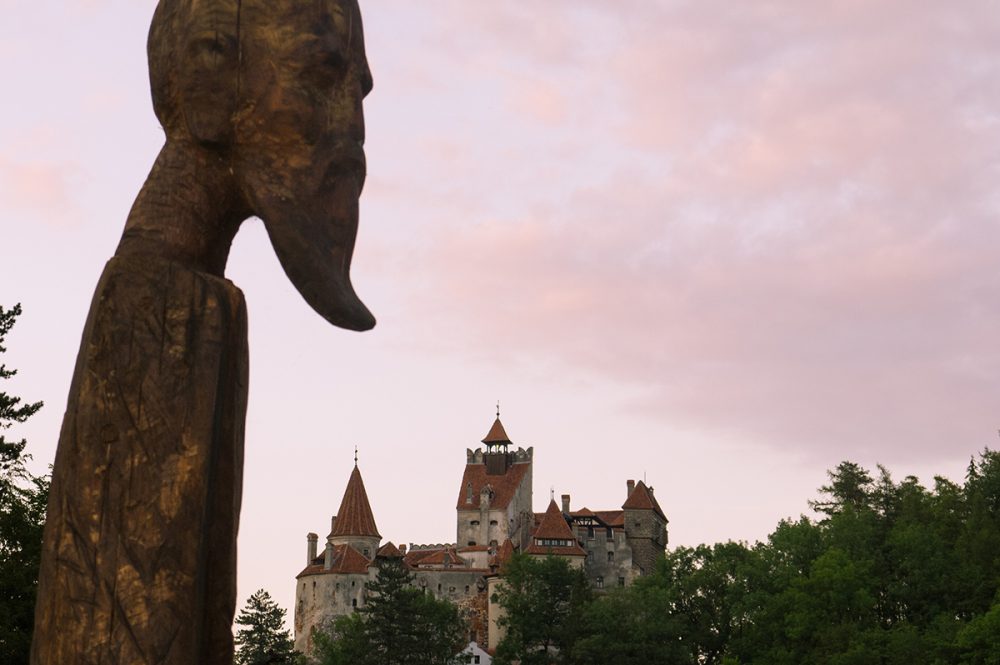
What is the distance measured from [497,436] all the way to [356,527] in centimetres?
1869

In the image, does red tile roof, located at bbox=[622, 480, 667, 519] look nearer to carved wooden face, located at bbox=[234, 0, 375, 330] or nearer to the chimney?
the chimney

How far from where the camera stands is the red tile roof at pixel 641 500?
4171 inches

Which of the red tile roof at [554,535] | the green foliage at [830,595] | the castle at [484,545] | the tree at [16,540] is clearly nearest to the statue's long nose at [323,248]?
the tree at [16,540]

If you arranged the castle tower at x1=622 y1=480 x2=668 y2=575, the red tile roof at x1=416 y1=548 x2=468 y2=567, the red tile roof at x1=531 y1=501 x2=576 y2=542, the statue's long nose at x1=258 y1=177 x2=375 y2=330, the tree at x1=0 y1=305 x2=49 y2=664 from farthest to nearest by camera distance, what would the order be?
the castle tower at x1=622 y1=480 x2=668 y2=575, the red tile roof at x1=416 y1=548 x2=468 y2=567, the red tile roof at x1=531 y1=501 x2=576 y2=542, the tree at x1=0 y1=305 x2=49 y2=664, the statue's long nose at x1=258 y1=177 x2=375 y2=330

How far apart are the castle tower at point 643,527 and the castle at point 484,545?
3.1 inches

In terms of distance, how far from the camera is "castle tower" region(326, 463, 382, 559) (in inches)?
3967

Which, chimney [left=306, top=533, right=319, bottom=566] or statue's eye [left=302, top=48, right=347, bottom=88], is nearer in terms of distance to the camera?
statue's eye [left=302, top=48, right=347, bottom=88]

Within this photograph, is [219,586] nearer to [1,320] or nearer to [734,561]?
[1,320]

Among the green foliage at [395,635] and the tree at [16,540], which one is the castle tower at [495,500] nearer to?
the green foliage at [395,635]

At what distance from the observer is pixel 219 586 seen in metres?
4.86

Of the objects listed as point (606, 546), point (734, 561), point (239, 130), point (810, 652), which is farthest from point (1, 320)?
point (606, 546)

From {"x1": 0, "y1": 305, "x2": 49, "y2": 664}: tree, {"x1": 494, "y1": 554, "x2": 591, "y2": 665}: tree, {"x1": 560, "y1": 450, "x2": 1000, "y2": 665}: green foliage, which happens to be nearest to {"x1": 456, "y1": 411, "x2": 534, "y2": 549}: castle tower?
{"x1": 494, "y1": 554, "x2": 591, "y2": 665}: tree

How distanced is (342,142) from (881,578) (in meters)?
66.5

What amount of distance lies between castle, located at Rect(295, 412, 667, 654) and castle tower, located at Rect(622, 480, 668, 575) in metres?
0.08
